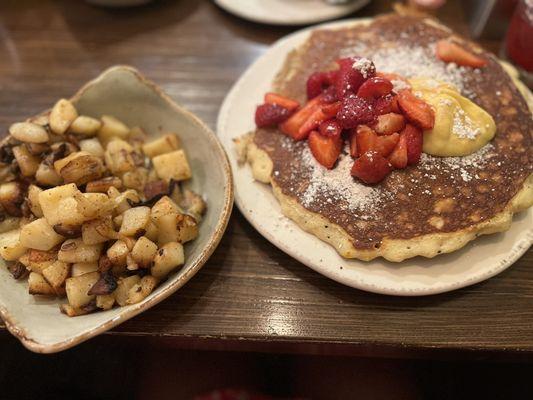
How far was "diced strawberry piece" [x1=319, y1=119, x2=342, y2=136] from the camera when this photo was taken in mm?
1581

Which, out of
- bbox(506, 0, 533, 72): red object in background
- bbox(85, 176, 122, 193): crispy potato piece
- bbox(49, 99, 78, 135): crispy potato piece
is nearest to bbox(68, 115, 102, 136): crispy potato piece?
bbox(49, 99, 78, 135): crispy potato piece

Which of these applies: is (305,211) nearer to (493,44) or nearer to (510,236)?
(510,236)

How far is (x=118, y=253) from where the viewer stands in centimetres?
134

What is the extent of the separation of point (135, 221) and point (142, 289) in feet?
0.67

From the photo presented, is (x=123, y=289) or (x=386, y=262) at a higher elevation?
(x=386, y=262)

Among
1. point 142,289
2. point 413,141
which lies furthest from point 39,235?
point 413,141

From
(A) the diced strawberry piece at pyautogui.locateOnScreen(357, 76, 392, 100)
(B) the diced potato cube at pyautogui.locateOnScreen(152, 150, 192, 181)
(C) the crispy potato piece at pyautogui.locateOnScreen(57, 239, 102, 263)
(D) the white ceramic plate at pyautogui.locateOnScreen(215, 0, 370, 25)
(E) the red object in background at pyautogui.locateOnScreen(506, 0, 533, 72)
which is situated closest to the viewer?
(C) the crispy potato piece at pyautogui.locateOnScreen(57, 239, 102, 263)

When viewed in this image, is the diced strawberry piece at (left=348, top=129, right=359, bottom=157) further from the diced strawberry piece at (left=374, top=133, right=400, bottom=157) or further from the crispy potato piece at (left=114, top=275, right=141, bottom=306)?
the crispy potato piece at (left=114, top=275, right=141, bottom=306)

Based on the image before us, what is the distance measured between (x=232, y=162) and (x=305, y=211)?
39cm

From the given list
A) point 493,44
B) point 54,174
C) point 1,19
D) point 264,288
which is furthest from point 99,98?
point 493,44

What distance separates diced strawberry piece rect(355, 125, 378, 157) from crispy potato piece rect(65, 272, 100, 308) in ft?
3.09

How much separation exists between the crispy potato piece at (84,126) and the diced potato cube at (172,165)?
25 centimetres

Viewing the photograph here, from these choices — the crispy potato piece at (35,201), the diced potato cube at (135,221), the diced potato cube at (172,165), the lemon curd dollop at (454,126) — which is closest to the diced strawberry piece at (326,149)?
the lemon curd dollop at (454,126)

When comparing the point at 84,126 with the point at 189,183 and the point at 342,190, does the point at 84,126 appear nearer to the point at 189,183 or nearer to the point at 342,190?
the point at 189,183
